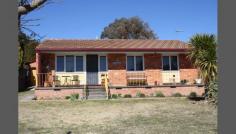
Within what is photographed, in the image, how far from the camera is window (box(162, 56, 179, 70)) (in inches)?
1107

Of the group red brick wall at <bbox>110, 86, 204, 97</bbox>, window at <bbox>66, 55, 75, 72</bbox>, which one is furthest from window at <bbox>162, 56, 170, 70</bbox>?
window at <bbox>66, 55, 75, 72</bbox>

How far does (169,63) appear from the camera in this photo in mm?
28203

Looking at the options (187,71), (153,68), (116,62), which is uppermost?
(116,62)

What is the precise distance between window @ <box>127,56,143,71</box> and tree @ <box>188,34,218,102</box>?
20.5ft

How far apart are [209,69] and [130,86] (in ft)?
20.3

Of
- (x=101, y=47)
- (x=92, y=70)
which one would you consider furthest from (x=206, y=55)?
(x=92, y=70)

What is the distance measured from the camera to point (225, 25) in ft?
10.9

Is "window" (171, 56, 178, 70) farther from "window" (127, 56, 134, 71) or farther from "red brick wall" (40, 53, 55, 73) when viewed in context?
"red brick wall" (40, 53, 55, 73)

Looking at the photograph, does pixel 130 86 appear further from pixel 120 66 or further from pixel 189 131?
pixel 189 131

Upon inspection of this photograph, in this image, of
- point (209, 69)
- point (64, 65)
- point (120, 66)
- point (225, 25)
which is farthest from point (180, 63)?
point (225, 25)

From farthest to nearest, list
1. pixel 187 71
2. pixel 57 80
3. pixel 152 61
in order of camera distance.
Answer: pixel 187 71, pixel 152 61, pixel 57 80

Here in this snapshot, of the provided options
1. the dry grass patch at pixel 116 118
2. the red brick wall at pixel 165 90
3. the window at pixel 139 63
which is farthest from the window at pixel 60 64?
the dry grass patch at pixel 116 118

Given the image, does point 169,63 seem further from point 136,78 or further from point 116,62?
point 116,62

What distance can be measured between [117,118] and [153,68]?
1328 centimetres
